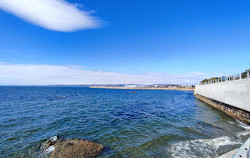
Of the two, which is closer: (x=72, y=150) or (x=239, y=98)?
(x=72, y=150)

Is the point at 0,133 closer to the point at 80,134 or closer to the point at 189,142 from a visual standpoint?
the point at 80,134

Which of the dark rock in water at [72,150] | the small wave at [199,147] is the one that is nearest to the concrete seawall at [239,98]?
the small wave at [199,147]

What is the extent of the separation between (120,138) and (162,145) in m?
3.15

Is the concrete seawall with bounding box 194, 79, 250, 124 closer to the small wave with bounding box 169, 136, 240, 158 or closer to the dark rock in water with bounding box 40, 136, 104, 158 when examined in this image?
the small wave with bounding box 169, 136, 240, 158

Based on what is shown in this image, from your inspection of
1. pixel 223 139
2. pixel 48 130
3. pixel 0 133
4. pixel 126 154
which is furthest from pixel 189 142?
pixel 0 133

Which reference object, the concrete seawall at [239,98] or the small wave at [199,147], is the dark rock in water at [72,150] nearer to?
the small wave at [199,147]

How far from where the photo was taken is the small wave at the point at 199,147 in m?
7.17

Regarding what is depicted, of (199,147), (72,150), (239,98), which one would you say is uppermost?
(239,98)

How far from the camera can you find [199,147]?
315 inches

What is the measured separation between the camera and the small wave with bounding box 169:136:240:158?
23.5ft

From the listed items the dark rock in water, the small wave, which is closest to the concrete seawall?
the small wave

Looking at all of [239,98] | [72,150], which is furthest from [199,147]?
[239,98]

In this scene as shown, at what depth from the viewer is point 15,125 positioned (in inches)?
514

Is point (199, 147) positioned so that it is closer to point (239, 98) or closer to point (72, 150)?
point (72, 150)
